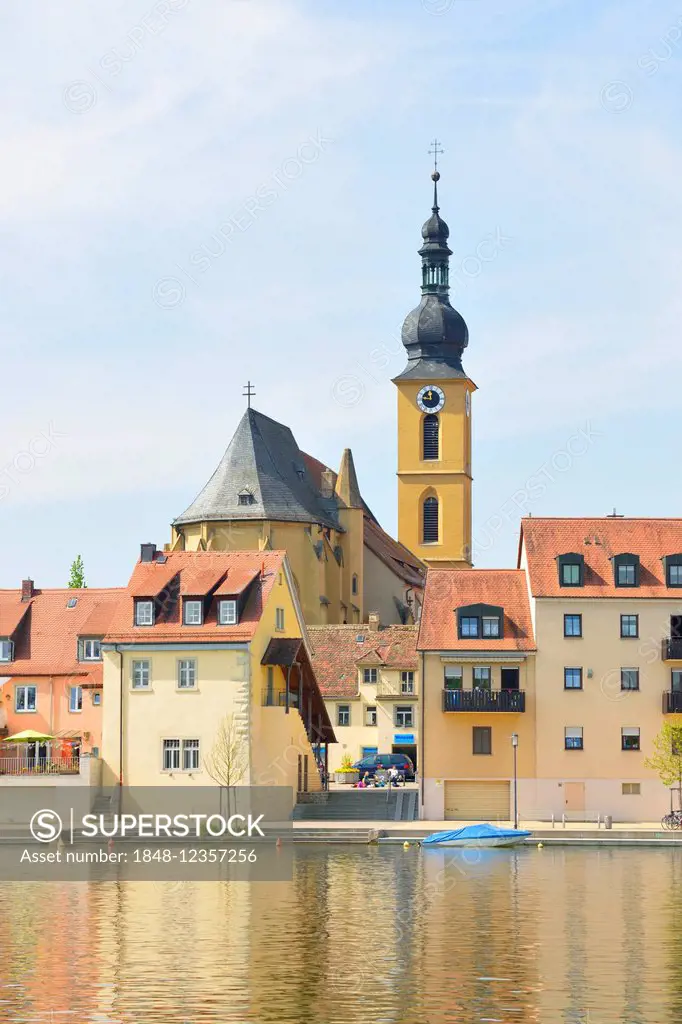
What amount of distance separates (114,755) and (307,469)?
56.1 meters

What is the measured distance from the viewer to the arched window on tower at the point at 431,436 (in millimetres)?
156625

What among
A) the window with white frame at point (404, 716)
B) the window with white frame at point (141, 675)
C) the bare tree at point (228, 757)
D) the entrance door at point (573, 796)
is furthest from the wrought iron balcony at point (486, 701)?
the window with white frame at point (404, 716)

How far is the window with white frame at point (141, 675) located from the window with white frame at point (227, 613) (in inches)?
146

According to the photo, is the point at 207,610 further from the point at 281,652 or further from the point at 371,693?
the point at 371,693

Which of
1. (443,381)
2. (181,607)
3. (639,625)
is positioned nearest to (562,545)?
(639,625)

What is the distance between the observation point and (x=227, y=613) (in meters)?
82.4

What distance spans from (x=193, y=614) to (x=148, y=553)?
6.89 metres

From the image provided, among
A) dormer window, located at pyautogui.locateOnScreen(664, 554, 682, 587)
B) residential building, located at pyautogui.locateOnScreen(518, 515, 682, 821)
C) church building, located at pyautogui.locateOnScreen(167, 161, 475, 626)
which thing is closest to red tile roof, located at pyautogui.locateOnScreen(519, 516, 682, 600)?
residential building, located at pyautogui.locateOnScreen(518, 515, 682, 821)

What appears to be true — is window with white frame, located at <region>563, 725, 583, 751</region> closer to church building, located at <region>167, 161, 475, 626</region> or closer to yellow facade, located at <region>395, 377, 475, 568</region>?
church building, located at <region>167, 161, 475, 626</region>

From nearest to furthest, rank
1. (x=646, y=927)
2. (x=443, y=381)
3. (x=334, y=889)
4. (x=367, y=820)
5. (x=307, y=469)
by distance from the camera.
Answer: (x=646, y=927)
(x=334, y=889)
(x=367, y=820)
(x=307, y=469)
(x=443, y=381)

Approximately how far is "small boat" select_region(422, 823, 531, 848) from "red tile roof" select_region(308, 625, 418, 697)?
38165 mm

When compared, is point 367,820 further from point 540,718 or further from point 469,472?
point 469,472

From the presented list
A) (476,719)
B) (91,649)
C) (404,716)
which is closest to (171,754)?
(91,649)

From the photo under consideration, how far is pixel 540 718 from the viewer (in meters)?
83.1
